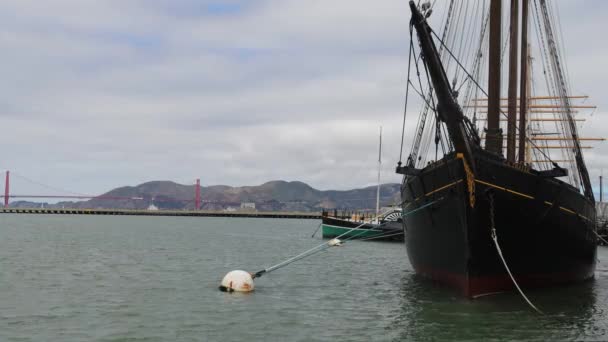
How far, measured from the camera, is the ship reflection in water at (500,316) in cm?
1445

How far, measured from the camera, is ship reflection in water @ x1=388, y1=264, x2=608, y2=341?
47.4 ft

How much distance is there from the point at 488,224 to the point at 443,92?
3.54 m

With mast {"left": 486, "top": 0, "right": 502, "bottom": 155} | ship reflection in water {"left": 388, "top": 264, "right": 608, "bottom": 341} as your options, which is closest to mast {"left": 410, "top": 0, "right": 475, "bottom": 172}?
mast {"left": 486, "top": 0, "right": 502, "bottom": 155}

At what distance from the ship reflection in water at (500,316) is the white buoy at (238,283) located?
4.40 m

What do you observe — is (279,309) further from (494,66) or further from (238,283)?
(494,66)

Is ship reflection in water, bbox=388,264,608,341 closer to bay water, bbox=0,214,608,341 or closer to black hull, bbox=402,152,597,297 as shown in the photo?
bay water, bbox=0,214,608,341

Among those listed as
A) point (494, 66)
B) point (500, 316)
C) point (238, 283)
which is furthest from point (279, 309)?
point (494, 66)

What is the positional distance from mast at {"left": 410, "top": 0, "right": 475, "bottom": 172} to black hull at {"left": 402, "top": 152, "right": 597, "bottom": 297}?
525 mm

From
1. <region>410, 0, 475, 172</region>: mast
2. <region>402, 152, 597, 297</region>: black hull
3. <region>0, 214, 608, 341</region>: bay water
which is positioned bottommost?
<region>0, 214, 608, 341</region>: bay water

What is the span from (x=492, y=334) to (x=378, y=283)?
9.43 metres

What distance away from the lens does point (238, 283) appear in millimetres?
19969

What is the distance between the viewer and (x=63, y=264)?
2961 cm

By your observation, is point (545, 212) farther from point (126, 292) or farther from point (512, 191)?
point (126, 292)

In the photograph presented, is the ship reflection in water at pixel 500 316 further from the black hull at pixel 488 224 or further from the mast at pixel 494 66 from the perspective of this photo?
the mast at pixel 494 66
